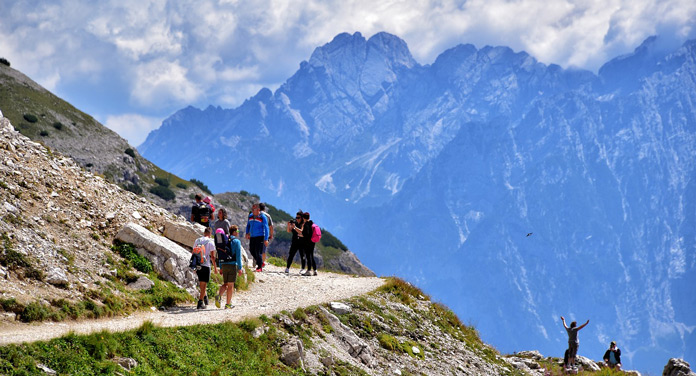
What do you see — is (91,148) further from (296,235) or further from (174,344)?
(174,344)

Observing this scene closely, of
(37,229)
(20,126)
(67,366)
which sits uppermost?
(20,126)

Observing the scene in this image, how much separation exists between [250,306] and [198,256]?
2792 mm

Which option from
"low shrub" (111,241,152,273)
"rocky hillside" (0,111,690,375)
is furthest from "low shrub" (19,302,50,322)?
"low shrub" (111,241,152,273)

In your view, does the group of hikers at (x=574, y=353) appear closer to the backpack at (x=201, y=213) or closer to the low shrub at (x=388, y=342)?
the low shrub at (x=388, y=342)

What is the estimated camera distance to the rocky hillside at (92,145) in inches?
4254

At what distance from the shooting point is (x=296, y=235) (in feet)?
99.9

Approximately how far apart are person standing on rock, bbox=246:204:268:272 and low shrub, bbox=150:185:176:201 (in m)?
98.0

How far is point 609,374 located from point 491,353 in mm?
6343

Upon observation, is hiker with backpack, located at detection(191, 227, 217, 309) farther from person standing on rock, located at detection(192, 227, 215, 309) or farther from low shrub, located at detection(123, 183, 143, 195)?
low shrub, located at detection(123, 183, 143, 195)

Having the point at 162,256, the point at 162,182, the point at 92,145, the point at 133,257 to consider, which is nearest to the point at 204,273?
the point at 162,256

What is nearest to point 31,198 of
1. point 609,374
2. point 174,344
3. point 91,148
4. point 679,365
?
point 174,344

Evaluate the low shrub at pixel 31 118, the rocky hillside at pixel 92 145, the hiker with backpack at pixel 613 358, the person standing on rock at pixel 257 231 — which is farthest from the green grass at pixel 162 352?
the low shrub at pixel 31 118

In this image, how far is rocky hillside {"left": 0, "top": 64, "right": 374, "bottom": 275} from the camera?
355ft

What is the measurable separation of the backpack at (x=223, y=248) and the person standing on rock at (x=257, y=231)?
21.0 ft
